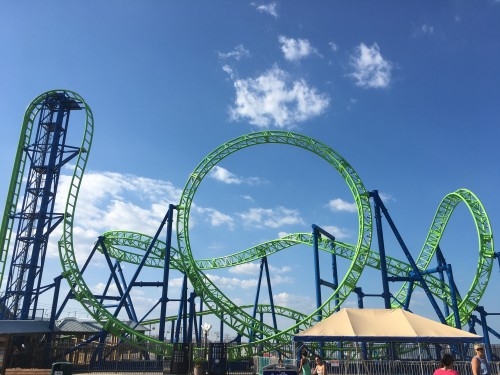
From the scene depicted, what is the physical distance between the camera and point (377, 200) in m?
23.6

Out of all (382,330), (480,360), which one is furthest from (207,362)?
(480,360)

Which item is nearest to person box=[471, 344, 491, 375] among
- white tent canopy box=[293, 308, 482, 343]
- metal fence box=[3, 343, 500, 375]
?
white tent canopy box=[293, 308, 482, 343]

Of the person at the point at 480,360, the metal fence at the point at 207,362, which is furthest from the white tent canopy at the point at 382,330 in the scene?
the person at the point at 480,360

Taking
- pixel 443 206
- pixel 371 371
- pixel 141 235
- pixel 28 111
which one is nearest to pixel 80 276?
pixel 141 235

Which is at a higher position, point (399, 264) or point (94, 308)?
point (399, 264)

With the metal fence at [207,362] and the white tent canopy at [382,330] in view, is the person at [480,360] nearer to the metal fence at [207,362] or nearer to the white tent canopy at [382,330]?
the white tent canopy at [382,330]

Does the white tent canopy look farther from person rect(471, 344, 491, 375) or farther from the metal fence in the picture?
person rect(471, 344, 491, 375)

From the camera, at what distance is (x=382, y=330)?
12750 millimetres

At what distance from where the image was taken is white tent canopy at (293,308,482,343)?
12349mm

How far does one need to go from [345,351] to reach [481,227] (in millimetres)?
13662

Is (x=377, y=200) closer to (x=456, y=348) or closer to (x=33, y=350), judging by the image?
(x=456, y=348)

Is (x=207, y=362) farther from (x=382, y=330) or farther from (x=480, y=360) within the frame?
(x=480, y=360)

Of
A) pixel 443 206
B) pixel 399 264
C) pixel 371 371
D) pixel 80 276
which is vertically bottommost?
pixel 371 371

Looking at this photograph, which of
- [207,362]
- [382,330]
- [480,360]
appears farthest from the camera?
[207,362]
